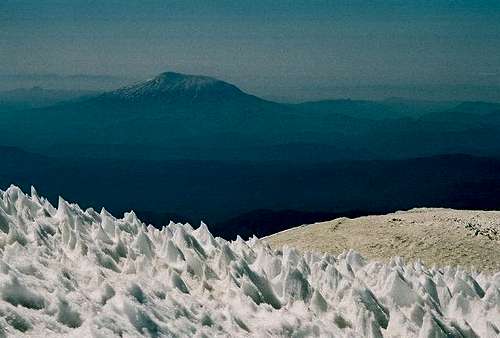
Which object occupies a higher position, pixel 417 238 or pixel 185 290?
pixel 185 290

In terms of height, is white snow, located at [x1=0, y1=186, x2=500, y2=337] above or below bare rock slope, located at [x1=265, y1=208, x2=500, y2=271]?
above

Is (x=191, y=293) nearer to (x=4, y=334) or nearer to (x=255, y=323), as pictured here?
(x=255, y=323)

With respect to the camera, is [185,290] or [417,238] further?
[417,238]

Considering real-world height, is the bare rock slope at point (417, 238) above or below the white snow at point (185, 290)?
below

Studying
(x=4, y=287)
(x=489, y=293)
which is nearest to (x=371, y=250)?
(x=489, y=293)
